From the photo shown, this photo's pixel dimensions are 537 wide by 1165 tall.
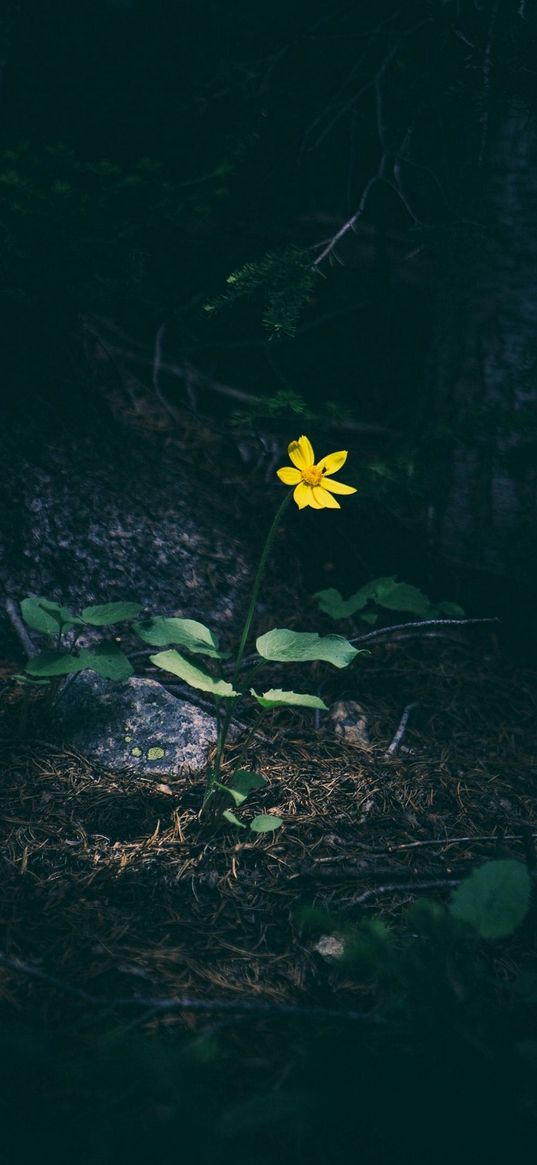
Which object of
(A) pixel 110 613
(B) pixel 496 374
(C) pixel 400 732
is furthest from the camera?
(B) pixel 496 374

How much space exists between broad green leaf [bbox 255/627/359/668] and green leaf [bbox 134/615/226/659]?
127 millimetres

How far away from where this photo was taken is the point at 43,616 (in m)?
2.12

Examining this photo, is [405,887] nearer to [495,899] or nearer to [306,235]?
[495,899]

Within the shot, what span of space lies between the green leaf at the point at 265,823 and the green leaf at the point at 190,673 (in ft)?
1.04

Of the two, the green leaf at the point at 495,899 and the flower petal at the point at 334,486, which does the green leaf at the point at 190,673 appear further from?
the green leaf at the point at 495,899

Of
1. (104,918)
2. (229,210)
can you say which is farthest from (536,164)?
(104,918)

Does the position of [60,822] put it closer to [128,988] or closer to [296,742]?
[128,988]

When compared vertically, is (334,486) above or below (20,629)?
above

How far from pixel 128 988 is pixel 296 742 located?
3.24 feet

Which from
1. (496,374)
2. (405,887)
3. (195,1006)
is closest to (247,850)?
(405,887)

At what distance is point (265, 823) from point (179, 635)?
21.3 inches

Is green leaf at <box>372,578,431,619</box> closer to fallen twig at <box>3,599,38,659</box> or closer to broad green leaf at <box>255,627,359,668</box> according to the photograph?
broad green leaf at <box>255,627,359,668</box>

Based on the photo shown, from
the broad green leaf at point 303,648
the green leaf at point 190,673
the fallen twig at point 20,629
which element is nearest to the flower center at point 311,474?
the broad green leaf at point 303,648

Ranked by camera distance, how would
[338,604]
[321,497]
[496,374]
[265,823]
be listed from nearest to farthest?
[265,823] → [321,497] → [338,604] → [496,374]
